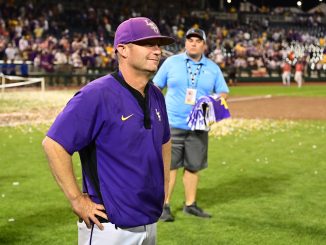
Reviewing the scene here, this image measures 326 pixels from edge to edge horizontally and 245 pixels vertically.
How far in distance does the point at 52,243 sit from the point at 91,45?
28166mm

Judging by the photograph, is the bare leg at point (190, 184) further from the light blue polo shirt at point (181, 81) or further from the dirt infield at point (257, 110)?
the dirt infield at point (257, 110)

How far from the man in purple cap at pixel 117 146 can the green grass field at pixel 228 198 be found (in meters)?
2.93

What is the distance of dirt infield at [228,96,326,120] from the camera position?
62.1 ft

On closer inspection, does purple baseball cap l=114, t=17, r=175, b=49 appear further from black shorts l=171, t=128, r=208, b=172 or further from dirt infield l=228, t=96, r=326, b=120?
dirt infield l=228, t=96, r=326, b=120

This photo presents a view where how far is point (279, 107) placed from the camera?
21.8 meters

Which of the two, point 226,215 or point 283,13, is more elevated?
point 283,13

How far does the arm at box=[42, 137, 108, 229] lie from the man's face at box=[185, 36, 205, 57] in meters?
3.81

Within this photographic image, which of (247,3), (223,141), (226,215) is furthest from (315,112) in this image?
(247,3)

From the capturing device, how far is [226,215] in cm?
726

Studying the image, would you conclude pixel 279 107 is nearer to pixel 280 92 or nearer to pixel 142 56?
pixel 280 92

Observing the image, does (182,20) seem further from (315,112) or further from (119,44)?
(119,44)

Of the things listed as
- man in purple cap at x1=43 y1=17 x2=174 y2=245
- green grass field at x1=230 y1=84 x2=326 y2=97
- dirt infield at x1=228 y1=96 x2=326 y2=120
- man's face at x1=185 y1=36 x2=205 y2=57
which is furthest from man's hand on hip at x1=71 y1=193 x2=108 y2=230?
green grass field at x1=230 y1=84 x2=326 y2=97

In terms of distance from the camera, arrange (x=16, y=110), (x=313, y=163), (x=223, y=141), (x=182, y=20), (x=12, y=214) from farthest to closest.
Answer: (x=182, y=20), (x=16, y=110), (x=223, y=141), (x=313, y=163), (x=12, y=214)

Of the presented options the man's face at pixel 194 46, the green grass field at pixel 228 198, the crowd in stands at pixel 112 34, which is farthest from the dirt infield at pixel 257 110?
the man's face at pixel 194 46
